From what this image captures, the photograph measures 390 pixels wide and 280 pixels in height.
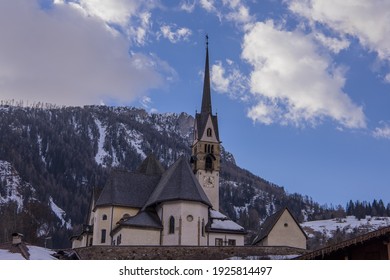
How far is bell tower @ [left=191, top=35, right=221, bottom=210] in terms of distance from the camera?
64.5m

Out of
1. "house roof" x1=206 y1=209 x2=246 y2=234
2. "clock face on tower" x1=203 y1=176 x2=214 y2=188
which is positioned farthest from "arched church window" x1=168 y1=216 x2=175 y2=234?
"clock face on tower" x1=203 y1=176 x2=214 y2=188

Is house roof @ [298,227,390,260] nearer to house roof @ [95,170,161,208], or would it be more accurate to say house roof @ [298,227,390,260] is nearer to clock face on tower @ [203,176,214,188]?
house roof @ [95,170,161,208]

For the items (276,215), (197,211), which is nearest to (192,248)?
(197,211)

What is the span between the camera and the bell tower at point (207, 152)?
64.5 m

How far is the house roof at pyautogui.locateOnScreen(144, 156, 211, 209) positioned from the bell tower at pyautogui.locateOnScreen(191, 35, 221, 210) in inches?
515

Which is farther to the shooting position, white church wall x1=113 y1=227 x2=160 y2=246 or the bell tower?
the bell tower

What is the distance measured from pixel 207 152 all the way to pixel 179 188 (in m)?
18.4

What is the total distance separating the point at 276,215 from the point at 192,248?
15.1 metres

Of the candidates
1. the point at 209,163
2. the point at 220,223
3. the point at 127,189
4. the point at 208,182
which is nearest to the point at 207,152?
the point at 209,163

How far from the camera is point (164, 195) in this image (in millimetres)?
48875

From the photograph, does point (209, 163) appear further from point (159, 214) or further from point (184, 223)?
point (184, 223)

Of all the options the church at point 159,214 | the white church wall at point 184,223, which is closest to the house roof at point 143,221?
the church at point 159,214

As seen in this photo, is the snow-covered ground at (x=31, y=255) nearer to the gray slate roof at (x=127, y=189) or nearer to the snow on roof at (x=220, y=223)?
the gray slate roof at (x=127, y=189)
